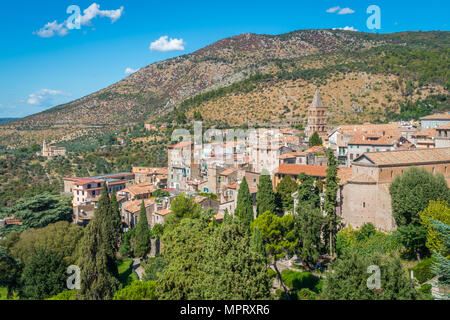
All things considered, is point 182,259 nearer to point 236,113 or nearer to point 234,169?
point 234,169

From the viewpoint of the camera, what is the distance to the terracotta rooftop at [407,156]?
26516 mm

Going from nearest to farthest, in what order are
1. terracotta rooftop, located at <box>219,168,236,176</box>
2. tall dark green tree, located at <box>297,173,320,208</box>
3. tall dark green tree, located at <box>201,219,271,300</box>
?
tall dark green tree, located at <box>201,219,271,300</box>, tall dark green tree, located at <box>297,173,320,208</box>, terracotta rooftop, located at <box>219,168,236,176</box>

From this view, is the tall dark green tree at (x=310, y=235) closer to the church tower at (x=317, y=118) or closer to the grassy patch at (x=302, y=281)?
the grassy patch at (x=302, y=281)

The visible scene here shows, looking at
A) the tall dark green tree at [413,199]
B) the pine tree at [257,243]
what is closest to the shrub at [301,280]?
the pine tree at [257,243]

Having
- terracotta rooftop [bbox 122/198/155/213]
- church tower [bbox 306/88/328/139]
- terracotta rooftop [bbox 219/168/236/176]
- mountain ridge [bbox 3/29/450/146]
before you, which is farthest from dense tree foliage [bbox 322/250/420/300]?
mountain ridge [bbox 3/29/450/146]

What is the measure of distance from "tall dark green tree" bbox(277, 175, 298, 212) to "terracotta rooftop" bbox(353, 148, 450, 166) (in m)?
6.74

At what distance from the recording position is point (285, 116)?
274ft

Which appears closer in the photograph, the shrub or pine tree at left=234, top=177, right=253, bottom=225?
the shrub

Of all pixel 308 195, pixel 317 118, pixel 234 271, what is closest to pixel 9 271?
pixel 234 271

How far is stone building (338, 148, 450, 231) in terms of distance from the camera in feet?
83.8

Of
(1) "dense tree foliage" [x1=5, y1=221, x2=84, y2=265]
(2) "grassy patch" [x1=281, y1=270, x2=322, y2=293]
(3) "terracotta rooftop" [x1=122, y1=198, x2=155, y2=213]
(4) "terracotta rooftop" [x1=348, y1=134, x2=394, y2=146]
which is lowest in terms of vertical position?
(2) "grassy patch" [x1=281, y1=270, x2=322, y2=293]

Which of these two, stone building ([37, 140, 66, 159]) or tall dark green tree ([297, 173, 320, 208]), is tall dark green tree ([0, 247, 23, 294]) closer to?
tall dark green tree ([297, 173, 320, 208])
